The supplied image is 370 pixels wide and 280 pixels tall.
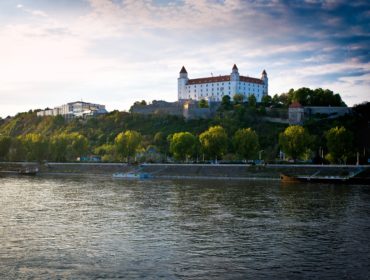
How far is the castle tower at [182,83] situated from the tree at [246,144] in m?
83.2

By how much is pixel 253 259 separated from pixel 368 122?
4412 inches

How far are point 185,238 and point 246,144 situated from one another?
7159cm

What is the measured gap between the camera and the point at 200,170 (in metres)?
90.8

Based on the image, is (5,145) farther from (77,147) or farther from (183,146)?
(183,146)

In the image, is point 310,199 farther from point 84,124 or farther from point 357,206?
point 84,124

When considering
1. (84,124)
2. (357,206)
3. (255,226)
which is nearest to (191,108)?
(84,124)

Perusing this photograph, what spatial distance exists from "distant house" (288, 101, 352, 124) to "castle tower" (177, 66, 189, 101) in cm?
5806

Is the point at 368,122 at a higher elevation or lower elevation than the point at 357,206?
higher

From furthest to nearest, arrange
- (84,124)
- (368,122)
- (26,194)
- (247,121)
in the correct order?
(84,124), (247,121), (368,122), (26,194)

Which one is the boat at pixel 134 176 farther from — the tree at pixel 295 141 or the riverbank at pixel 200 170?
the tree at pixel 295 141

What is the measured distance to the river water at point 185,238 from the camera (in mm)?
21562

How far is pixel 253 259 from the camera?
2352cm

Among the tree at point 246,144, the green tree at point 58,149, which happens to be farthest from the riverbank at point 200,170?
the tree at point 246,144

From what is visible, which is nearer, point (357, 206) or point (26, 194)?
point (357, 206)
